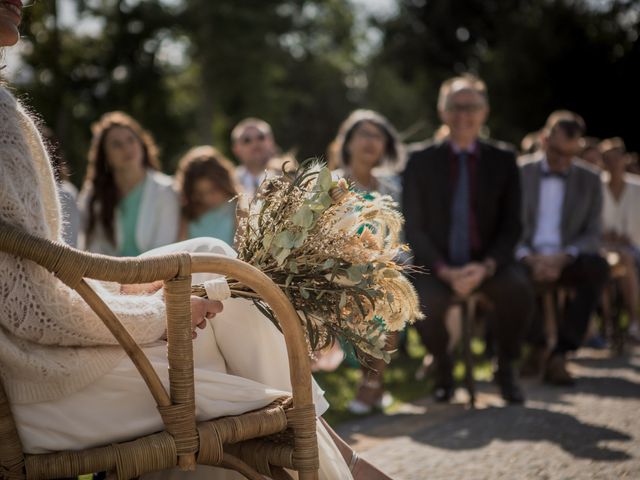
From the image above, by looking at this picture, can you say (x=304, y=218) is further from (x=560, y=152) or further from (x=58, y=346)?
(x=560, y=152)

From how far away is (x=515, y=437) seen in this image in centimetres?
486

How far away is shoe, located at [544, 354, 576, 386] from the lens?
266 inches

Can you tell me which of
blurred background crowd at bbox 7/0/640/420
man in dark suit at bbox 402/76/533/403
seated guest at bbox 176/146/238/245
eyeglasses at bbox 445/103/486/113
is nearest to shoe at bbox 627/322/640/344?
blurred background crowd at bbox 7/0/640/420

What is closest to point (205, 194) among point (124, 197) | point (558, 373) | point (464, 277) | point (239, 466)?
point (124, 197)

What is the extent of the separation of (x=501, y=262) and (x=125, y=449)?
4.31m

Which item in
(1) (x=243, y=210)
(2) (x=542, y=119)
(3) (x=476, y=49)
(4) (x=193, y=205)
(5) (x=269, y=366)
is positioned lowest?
(5) (x=269, y=366)

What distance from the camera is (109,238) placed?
7305 millimetres

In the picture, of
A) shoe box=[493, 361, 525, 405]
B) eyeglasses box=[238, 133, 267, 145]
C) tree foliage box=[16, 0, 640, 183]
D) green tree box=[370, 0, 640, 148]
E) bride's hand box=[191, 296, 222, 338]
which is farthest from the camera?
tree foliage box=[16, 0, 640, 183]

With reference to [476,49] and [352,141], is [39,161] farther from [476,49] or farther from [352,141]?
[476,49]

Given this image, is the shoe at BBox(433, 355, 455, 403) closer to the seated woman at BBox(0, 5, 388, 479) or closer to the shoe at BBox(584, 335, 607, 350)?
the seated woman at BBox(0, 5, 388, 479)

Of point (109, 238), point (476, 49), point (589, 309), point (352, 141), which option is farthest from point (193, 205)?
point (476, 49)

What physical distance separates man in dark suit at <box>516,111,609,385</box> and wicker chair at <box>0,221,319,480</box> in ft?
15.4

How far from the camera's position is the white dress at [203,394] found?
99.1 inches

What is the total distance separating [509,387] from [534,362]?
1590 mm
